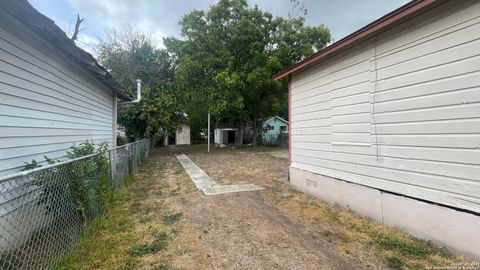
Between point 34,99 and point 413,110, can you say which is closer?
point 413,110

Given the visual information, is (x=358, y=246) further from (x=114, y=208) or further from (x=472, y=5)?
A: (x=114, y=208)

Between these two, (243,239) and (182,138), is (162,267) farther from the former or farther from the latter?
(182,138)

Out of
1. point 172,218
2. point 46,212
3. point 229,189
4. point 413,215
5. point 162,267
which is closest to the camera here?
point 162,267

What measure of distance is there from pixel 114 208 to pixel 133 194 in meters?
1.20

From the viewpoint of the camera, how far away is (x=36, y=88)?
393cm

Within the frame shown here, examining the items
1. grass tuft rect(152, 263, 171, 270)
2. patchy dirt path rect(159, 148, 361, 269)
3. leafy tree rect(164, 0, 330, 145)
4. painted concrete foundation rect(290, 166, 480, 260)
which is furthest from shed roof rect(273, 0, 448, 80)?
leafy tree rect(164, 0, 330, 145)

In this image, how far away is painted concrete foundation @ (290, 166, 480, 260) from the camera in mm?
2895

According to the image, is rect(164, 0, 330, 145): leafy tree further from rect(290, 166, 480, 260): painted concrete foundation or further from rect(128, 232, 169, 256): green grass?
rect(128, 232, 169, 256): green grass

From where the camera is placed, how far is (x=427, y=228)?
10.9 ft

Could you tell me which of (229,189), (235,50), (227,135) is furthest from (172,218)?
(227,135)

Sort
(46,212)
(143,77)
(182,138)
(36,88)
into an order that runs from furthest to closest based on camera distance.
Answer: (182,138), (143,77), (36,88), (46,212)

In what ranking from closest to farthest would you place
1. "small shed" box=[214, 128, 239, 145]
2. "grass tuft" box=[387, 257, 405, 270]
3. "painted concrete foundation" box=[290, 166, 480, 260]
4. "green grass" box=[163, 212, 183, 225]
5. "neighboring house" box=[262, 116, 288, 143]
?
"grass tuft" box=[387, 257, 405, 270] < "painted concrete foundation" box=[290, 166, 480, 260] < "green grass" box=[163, 212, 183, 225] < "small shed" box=[214, 128, 239, 145] < "neighboring house" box=[262, 116, 288, 143]

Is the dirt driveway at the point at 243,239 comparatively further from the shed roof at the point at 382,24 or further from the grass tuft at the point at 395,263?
the shed roof at the point at 382,24

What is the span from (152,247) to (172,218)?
3.84ft
